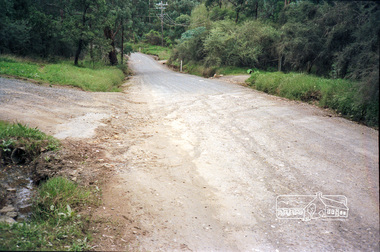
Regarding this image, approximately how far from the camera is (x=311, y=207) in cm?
398

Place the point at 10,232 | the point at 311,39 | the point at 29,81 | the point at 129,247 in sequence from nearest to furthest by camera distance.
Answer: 1. the point at 10,232
2. the point at 129,247
3. the point at 29,81
4. the point at 311,39

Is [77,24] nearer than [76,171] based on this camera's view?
No

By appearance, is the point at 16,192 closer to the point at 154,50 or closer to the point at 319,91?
the point at 319,91

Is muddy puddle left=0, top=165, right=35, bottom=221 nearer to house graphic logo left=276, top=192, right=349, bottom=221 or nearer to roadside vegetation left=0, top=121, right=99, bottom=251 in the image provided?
roadside vegetation left=0, top=121, right=99, bottom=251

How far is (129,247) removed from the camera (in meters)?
3.39

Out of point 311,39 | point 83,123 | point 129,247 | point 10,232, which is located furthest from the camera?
point 311,39

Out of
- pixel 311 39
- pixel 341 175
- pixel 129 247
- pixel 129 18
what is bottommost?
pixel 129 247

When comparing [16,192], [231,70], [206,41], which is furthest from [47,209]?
[206,41]

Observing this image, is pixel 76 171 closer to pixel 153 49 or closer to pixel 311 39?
pixel 311 39

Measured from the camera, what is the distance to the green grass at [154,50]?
60912 millimetres

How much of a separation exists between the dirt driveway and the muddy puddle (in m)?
1.18

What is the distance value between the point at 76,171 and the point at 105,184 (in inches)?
29.7

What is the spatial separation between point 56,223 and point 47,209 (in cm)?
48

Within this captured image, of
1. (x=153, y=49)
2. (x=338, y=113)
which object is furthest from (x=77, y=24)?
(x=153, y=49)
